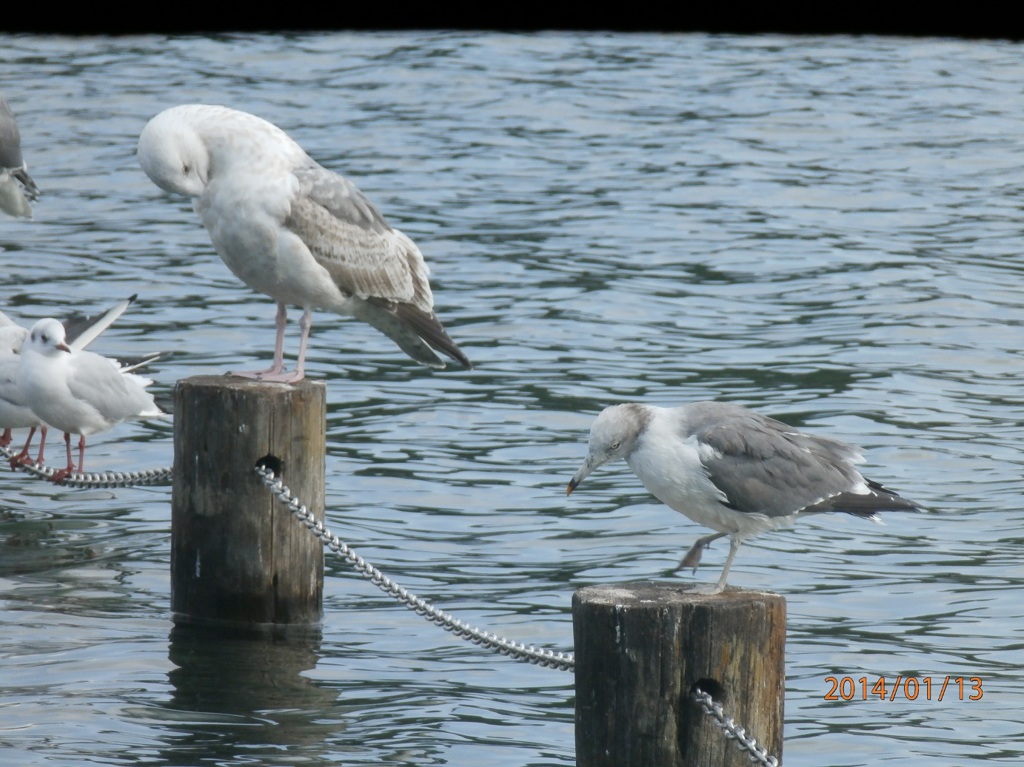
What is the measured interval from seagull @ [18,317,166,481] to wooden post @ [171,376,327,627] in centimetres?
223

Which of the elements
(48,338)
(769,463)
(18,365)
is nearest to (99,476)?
(48,338)

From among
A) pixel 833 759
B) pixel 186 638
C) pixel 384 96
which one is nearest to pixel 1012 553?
pixel 833 759

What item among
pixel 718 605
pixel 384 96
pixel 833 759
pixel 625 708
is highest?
pixel 384 96

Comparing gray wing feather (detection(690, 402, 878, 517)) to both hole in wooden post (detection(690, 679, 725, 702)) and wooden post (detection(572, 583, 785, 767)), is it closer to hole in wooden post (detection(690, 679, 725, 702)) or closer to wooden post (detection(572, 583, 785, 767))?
wooden post (detection(572, 583, 785, 767))

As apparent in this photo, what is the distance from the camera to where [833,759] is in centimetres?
588

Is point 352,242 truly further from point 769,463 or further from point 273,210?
point 769,463

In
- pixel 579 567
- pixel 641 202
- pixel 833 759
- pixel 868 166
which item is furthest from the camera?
pixel 868 166

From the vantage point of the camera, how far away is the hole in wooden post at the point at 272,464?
255 inches

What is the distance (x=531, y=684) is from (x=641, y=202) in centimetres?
1054

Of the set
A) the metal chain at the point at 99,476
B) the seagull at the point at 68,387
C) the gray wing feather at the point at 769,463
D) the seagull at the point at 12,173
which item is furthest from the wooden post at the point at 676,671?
the seagull at the point at 12,173

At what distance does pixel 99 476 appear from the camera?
8.38m

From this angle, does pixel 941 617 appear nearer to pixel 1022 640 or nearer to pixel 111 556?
pixel 1022 640

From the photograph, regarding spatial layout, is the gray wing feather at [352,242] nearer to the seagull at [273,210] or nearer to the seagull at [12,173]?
the seagull at [273,210]

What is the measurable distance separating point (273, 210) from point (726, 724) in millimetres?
3198
